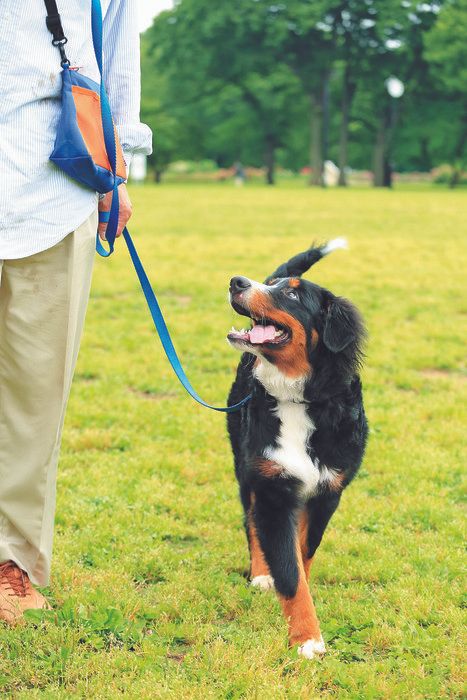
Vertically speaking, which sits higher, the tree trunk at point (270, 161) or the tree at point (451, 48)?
the tree at point (451, 48)

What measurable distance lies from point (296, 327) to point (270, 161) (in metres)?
50.5

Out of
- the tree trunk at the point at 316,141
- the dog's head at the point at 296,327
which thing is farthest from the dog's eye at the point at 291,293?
the tree trunk at the point at 316,141

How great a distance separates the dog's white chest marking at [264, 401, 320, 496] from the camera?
3277 millimetres

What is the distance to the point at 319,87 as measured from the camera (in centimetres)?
4734

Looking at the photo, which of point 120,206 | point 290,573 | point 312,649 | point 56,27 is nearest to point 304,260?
point 120,206

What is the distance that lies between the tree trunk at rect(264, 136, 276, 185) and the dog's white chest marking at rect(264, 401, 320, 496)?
48.4m

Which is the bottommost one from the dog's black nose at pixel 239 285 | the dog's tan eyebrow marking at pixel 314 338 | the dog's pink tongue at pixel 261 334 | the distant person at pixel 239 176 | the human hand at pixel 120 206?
the distant person at pixel 239 176

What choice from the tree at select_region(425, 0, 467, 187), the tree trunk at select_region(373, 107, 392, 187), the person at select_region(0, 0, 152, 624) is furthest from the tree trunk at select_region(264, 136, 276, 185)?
the person at select_region(0, 0, 152, 624)

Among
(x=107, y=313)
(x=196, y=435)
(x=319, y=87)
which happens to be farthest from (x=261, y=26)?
(x=196, y=435)

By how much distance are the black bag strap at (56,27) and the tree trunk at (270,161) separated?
4881 cm

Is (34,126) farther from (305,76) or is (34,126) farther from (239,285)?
(305,76)

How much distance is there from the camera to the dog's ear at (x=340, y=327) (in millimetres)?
3354

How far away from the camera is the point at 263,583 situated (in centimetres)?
359

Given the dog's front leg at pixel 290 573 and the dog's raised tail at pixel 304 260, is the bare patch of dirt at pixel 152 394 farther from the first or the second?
the dog's front leg at pixel 290 573
